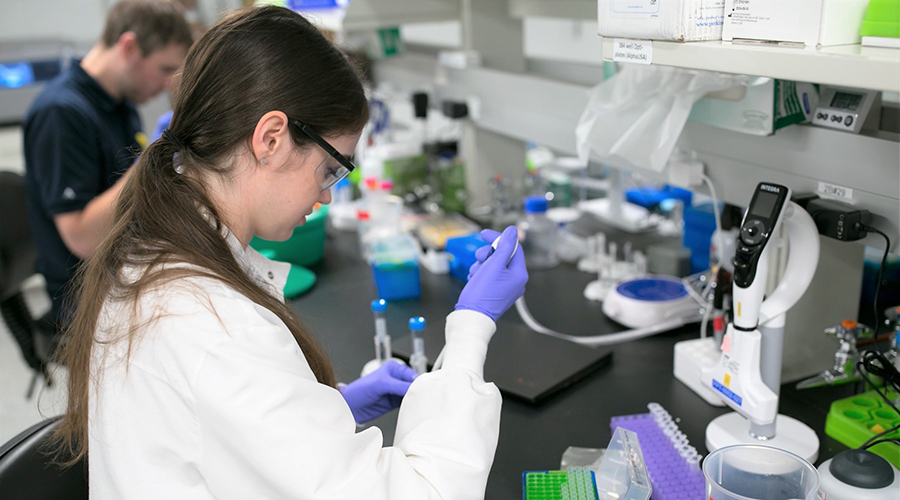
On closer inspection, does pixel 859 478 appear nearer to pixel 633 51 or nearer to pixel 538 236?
pixel 633 51

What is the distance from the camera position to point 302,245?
78.5 inches

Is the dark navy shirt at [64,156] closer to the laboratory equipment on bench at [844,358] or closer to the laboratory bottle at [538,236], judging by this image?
the laboratory bottle at [538,236]

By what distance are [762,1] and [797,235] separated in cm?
39

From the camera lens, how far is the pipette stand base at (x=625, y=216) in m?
2.14

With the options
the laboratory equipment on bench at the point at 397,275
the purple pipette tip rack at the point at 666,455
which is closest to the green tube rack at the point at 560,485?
the purple pipette tip rack at the point at 666,455

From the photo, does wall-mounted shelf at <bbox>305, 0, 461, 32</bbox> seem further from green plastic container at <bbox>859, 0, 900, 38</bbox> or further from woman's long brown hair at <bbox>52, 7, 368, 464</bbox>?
green plastic container at <bbox>859, 0, 900, 38</bbox>

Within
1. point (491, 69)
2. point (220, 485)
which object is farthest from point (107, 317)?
point (491, 69)

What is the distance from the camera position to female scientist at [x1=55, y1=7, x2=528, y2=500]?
0.76 m

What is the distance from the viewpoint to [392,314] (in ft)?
5.62

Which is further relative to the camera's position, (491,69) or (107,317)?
(491,69)

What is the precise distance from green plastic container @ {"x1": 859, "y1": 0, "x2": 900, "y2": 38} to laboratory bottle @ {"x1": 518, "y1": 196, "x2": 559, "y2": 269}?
120cm

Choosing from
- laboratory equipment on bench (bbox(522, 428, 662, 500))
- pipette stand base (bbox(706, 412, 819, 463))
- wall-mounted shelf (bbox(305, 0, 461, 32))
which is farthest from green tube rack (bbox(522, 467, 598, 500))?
wall-mounted shelf (bbox(305, 0, 461, 32))

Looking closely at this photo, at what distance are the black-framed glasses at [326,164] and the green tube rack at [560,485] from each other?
0.52m

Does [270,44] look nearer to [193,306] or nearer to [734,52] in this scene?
[193,306]
